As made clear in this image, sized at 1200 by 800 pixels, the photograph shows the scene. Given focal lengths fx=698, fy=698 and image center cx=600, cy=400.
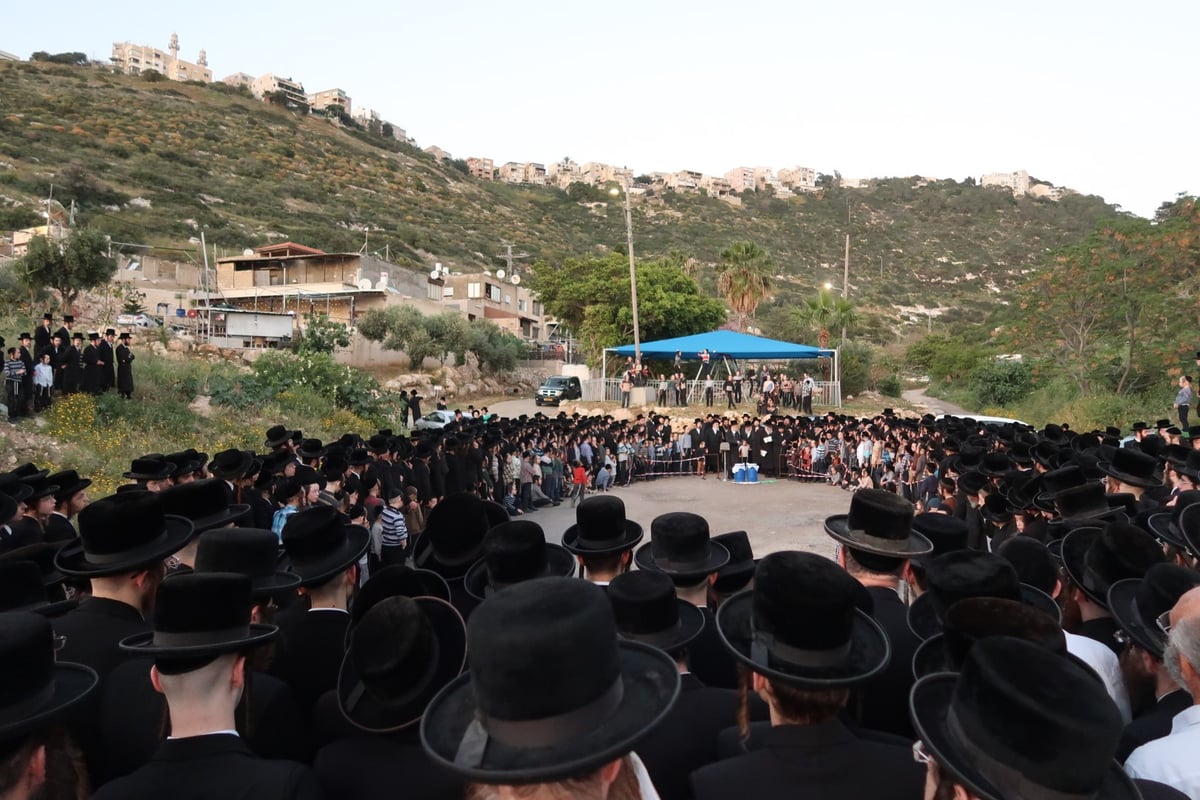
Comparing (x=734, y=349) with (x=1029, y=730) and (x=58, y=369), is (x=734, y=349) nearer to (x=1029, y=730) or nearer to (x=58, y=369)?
(x=58, y=369)

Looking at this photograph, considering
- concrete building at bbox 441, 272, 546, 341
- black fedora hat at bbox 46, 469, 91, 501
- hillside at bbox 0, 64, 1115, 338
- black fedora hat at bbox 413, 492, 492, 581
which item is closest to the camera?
black fedora hat at bbox 413, 492, 492, 581

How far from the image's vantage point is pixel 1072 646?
119 inches

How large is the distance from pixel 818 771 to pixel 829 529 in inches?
74.4

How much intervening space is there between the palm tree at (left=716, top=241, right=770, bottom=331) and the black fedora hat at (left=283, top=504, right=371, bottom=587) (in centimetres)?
3559

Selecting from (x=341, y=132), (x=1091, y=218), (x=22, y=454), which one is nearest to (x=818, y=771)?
(x=22, y=454)

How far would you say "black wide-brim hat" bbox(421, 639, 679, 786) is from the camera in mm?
1476

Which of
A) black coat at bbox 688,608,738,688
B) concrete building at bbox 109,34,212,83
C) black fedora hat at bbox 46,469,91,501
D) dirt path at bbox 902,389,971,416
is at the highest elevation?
concrete building at bbox 109,34,212,83

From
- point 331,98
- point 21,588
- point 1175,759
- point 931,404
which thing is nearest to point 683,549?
point 1175,759

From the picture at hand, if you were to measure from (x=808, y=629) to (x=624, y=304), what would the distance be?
36325 mm

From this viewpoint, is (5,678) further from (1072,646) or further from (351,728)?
(1072,646)

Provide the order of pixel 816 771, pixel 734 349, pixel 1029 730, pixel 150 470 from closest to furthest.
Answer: pixel 1029 730 < pixel 816 771 < pixel 150 470 < pixel 734 349

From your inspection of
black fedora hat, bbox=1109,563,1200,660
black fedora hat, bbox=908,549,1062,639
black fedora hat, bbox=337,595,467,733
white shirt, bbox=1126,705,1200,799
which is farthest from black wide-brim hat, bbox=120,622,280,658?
black fedora hat, bbox=1109,563,1200,660

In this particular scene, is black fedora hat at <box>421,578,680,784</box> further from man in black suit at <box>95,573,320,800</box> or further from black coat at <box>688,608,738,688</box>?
black coat at <box>688,608,738,688</box>

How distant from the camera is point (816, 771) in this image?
1959 mm
